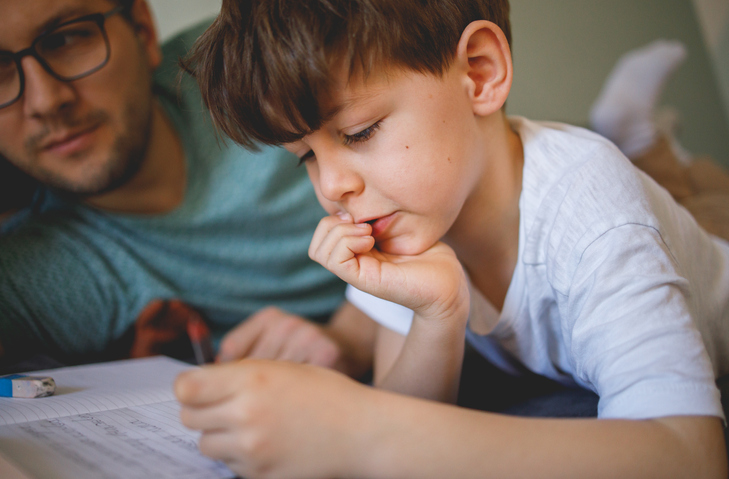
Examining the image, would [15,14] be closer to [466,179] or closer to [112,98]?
[112,98]

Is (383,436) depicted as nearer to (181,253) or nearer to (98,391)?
(98,391)

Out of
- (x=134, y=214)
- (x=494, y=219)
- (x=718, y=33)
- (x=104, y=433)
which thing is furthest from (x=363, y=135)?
(x=718, y=33)

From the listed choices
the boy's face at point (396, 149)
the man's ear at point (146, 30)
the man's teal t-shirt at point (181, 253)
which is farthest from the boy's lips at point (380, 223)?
the man's ear at point (146, 30)

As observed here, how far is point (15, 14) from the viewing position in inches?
32.8

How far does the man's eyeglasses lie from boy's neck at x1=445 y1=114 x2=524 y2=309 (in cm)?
75

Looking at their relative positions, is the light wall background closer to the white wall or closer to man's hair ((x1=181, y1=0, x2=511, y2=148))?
the white wall

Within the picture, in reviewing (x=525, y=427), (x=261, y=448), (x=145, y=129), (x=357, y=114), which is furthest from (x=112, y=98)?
(x=525, y=427)

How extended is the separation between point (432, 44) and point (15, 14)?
2.39 ft

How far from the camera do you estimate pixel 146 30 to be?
114 centimetres

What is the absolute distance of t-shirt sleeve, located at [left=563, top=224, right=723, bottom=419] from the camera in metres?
0.46

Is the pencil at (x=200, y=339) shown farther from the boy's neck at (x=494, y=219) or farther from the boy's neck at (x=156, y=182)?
the boy's neck at (x=494, y=219)

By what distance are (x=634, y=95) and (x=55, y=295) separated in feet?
5.43

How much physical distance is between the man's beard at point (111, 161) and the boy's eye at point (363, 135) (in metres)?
0.63

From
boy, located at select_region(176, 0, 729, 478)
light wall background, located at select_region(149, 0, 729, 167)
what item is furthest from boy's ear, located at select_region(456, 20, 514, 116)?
light wall background, located at select_region(149, 0, 729, 167)
